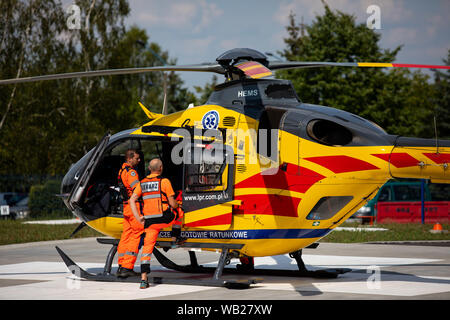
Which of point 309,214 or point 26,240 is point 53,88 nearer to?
point 26,240

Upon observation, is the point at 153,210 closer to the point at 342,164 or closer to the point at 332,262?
the point at 342,164

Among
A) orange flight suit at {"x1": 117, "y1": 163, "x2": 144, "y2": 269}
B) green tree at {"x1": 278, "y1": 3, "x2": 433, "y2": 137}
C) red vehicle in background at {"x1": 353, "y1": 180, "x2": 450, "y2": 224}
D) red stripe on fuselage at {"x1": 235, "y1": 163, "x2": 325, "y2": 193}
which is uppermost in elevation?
green tree at {"x1": 278, "y1": 3, "x2": 433, "y2": 137}

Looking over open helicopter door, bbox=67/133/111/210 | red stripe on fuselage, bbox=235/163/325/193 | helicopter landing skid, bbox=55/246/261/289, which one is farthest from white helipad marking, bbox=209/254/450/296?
open helicopter door, bbox=67/133/111/210

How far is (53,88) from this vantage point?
38.1 metres

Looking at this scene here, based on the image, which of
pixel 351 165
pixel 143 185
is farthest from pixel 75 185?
pixel 351 165

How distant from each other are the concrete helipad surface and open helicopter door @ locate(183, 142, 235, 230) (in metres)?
1.13

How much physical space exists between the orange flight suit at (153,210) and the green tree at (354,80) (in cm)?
3152

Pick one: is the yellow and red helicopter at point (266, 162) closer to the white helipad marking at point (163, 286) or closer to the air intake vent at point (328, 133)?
the air intake vent at point (328, 133)

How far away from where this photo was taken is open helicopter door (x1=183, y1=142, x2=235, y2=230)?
9.84 m

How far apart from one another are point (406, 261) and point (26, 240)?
1182 cm

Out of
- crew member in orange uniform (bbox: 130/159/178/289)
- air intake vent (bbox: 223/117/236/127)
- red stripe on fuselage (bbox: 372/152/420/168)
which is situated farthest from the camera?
air intake vent (bbox: 223/117/236/127)

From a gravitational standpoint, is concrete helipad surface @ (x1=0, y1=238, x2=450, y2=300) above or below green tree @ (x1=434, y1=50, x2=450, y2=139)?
below

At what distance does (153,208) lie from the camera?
9.65 m

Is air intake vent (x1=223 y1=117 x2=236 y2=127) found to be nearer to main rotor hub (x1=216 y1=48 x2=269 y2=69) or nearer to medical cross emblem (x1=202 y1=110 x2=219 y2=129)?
medical cross emblem (x1=202 y1=110 x2=219 y2=129)
